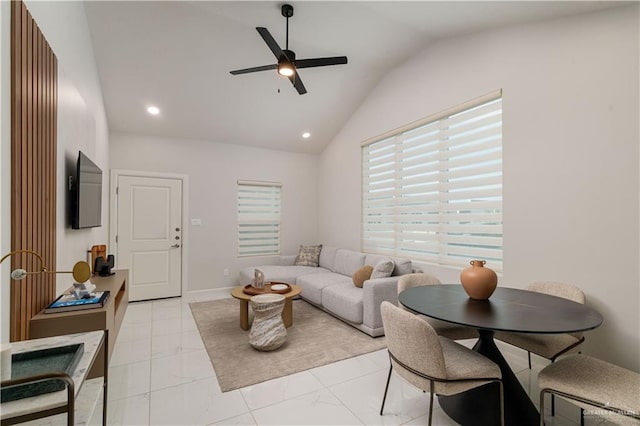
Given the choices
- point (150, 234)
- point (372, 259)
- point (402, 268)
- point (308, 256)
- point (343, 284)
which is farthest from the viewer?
point (308, 256)

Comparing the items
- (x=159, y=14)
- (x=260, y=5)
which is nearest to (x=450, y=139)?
(x=260, y=5)

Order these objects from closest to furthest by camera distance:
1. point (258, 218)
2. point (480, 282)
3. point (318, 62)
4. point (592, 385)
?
point (592, 385) < point (480, 282) < point (318, 62) < point (258, 218)

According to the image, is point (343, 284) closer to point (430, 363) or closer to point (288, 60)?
point (430, 363)

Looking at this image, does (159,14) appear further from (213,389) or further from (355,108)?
(213,389)

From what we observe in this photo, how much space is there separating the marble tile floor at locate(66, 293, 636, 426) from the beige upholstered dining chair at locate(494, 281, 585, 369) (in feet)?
1.26

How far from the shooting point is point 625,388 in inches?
58.7

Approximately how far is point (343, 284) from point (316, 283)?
41 centimetres

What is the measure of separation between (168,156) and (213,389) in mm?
3906

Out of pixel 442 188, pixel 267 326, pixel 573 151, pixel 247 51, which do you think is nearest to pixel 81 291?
pixel 267 326

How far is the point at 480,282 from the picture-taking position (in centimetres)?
198

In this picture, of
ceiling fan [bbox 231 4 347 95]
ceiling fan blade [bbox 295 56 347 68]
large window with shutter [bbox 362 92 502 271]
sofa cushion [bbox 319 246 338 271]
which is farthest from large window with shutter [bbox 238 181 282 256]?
ceiling fan blade [bbox 295 56 347 68]

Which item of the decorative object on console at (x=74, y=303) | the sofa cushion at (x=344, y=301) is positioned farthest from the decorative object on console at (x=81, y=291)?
the sofa cushion at (x=344, y=301)

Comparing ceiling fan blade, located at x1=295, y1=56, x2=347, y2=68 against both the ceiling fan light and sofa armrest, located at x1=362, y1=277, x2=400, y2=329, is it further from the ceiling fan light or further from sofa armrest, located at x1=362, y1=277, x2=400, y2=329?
sofa armrest, located at x1=362, y1=277, x2=400, y2=329

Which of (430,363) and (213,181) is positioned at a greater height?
(213,181)
